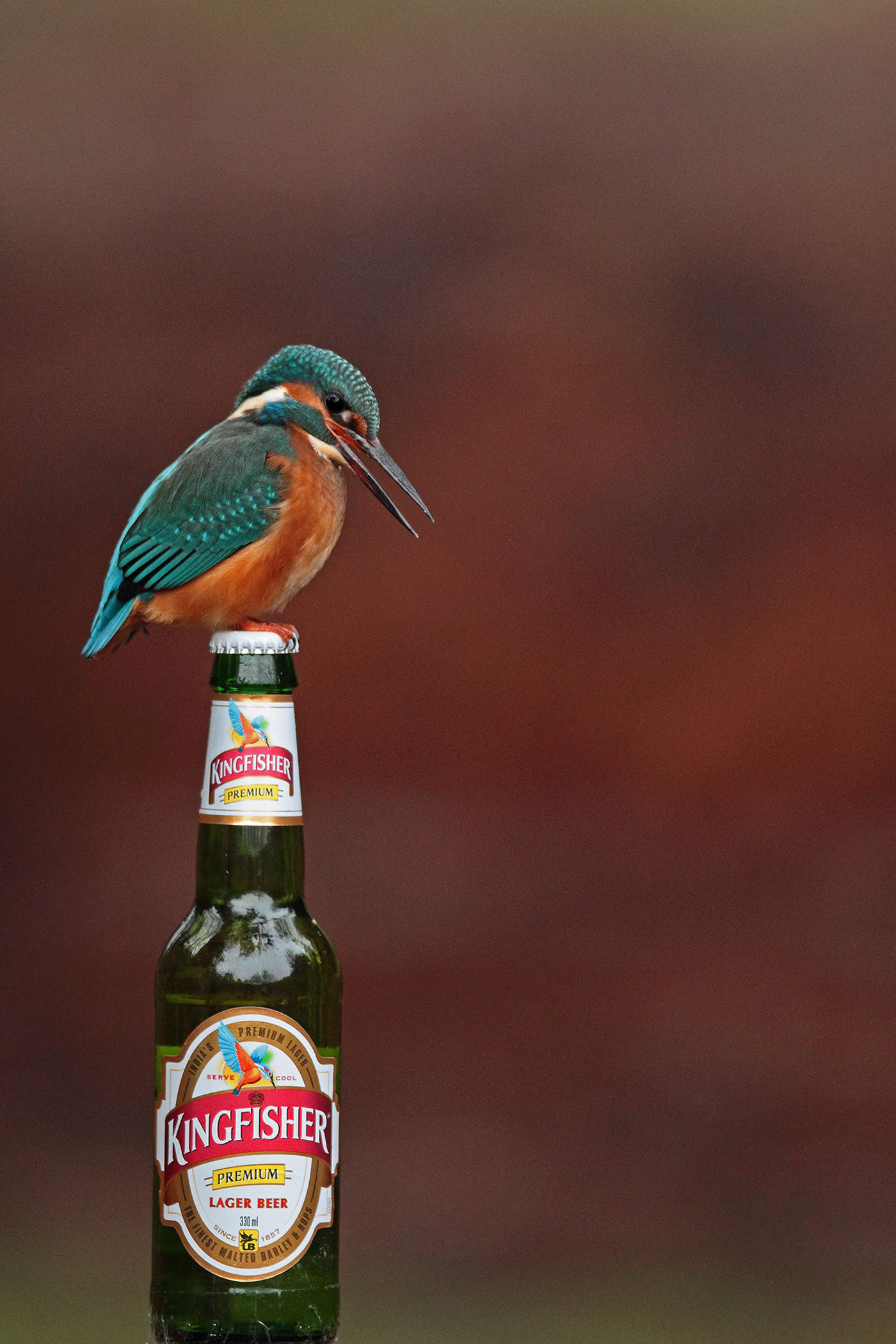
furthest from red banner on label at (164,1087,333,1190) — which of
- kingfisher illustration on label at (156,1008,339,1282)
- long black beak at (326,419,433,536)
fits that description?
long black beak at (326,419,433,536)

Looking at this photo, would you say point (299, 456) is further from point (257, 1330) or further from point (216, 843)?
point (257, 1330)

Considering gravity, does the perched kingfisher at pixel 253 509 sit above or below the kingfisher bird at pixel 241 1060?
above

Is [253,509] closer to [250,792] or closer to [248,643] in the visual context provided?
[248,643]

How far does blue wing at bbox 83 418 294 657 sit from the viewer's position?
0.95 meters

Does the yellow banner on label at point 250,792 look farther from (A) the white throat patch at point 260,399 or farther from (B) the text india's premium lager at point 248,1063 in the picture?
(A) the white throat patch at point 260,399

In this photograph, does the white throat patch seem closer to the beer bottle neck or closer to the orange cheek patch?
the orange cheek patch

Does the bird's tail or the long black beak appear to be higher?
the long black beak

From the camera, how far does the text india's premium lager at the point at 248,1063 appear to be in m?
0.89

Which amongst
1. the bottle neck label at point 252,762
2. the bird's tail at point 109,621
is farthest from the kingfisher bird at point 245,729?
the bird's tail at point 109,621

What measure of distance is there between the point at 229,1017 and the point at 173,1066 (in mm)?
52

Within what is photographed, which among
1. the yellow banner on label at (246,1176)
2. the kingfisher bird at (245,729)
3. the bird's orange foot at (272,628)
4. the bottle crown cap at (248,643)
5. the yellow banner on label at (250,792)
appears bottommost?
the yellow banner on label at (246,1176)

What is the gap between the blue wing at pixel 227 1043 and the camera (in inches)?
35.5

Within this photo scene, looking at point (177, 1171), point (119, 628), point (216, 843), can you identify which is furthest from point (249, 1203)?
point (119, 628)

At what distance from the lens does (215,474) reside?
0.95 meters
